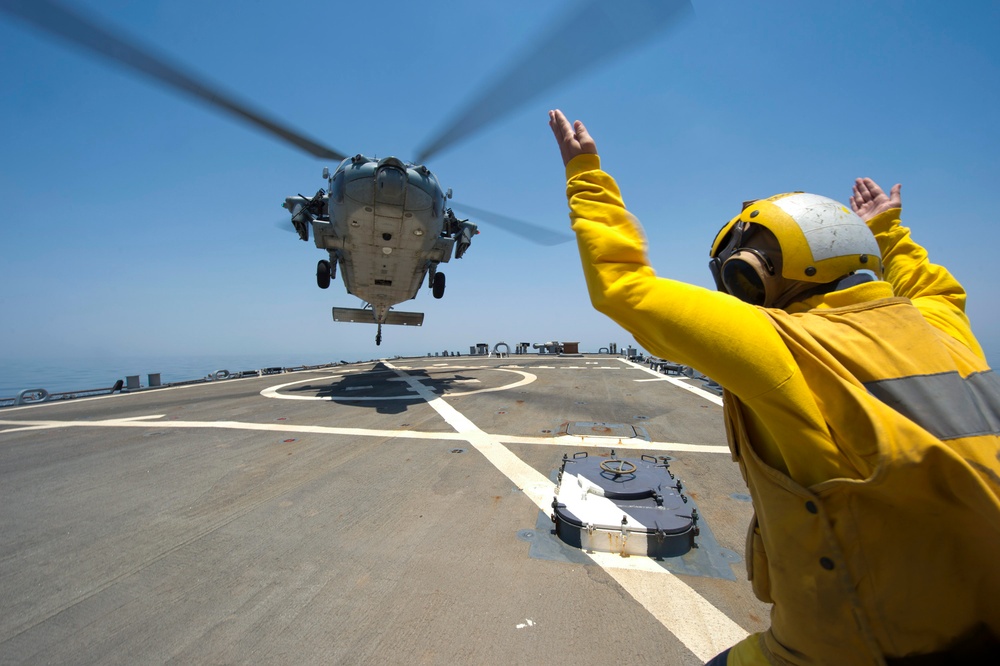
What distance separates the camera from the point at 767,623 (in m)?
2.57

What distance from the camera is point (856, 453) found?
1.04 meters

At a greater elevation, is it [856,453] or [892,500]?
[856,453]

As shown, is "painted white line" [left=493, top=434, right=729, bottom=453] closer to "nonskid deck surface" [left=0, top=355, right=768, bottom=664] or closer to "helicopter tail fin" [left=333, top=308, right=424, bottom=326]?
"nonskid deck surface" [left=0, top=355, right=768, bottom=664]

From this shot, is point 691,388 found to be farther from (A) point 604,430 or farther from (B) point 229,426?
(B) point 229,426

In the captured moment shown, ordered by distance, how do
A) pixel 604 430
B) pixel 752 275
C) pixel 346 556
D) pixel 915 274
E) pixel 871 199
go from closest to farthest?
pixel 752 275 < pixel 915 274 < pixel 871 199 < pixel 346 556 < pixel 604 430

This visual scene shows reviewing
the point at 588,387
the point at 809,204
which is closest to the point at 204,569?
the point at 809,204

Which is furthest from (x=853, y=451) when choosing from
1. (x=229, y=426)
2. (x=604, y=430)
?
(x=229, y=426)

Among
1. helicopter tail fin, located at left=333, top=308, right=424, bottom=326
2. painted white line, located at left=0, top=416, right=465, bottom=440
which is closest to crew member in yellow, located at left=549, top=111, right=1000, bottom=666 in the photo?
painted white line, located at left=0, top=416, right=465, bottom=440

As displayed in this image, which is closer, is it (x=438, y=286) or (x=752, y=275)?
(x=752, y=275)

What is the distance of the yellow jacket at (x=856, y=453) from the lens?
3.29 ft

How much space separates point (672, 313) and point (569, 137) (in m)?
0.90

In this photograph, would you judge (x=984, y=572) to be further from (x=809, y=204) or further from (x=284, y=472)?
(x=284, y=472)

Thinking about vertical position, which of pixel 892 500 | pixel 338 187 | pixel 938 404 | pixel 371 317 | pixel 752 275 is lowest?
pixel 892 500

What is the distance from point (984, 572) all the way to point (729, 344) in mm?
891
